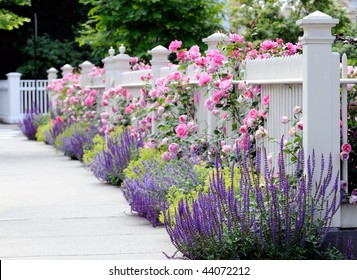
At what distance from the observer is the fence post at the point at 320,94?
7.02m

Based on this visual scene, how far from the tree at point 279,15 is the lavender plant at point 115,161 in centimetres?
954

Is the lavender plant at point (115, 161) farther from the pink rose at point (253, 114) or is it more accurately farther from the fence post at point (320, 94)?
the fence post at point (320, 94)

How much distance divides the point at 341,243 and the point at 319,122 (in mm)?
872

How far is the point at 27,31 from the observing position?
40469mm

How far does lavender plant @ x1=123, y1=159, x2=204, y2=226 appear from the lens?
8977mm

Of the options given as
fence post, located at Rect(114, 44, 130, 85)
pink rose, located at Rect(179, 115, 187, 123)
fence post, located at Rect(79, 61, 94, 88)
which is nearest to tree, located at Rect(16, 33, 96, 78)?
fence post, located at Rect(79, 61, 94, 88)

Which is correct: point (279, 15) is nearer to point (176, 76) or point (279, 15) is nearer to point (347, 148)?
point (176, 76)

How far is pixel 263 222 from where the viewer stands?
6762 millimetres

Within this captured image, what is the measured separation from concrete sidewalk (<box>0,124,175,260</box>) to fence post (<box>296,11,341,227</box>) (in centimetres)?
141

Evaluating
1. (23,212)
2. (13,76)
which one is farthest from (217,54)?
(13,76)

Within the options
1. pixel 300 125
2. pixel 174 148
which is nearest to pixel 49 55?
pixel 174 148

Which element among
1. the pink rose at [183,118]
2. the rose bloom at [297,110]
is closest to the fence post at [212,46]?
the pink rose at [183,118]

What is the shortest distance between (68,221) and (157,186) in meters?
0.90

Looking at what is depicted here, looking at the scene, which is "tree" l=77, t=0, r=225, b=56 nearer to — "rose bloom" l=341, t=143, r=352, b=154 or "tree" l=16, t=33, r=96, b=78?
"tree" l=16, t=33, r=96, b=78
